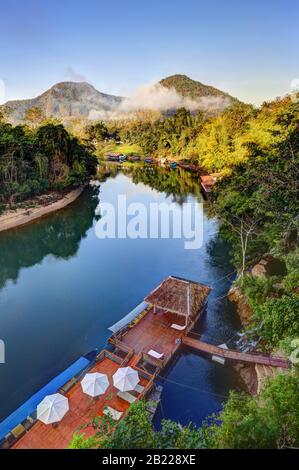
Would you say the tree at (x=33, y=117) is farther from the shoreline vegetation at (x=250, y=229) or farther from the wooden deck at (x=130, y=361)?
the wooden deck at (x=130, y=361)

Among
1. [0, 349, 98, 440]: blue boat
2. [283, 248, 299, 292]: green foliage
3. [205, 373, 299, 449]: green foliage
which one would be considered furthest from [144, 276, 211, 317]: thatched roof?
[205, 373, 299, 449]: green foliage

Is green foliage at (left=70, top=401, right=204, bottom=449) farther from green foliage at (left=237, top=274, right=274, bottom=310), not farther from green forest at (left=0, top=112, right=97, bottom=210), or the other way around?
green forest at (left=0, top=112, right=97, bottom=210)

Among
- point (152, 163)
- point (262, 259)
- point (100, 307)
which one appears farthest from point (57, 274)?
point (152, 163)

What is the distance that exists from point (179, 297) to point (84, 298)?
7.18m

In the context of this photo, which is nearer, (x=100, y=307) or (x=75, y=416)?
(x=75, y=416)

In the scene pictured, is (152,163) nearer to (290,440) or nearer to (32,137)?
(32,137)

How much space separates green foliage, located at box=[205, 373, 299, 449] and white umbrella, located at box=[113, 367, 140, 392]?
5.91 metres

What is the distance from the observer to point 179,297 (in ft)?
57.8

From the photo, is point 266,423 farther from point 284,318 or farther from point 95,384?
point 95,384

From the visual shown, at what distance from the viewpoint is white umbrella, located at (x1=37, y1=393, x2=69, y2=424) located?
10953mm

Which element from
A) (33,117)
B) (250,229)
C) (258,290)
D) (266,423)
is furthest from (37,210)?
(33,117)

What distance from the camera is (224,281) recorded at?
22.6m

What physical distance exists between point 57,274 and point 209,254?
13.3 meters

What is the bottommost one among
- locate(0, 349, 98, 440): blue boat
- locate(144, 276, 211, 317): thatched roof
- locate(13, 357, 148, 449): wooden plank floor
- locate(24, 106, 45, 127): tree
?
locate(13, 357, 148, 449): wooden plank floor
